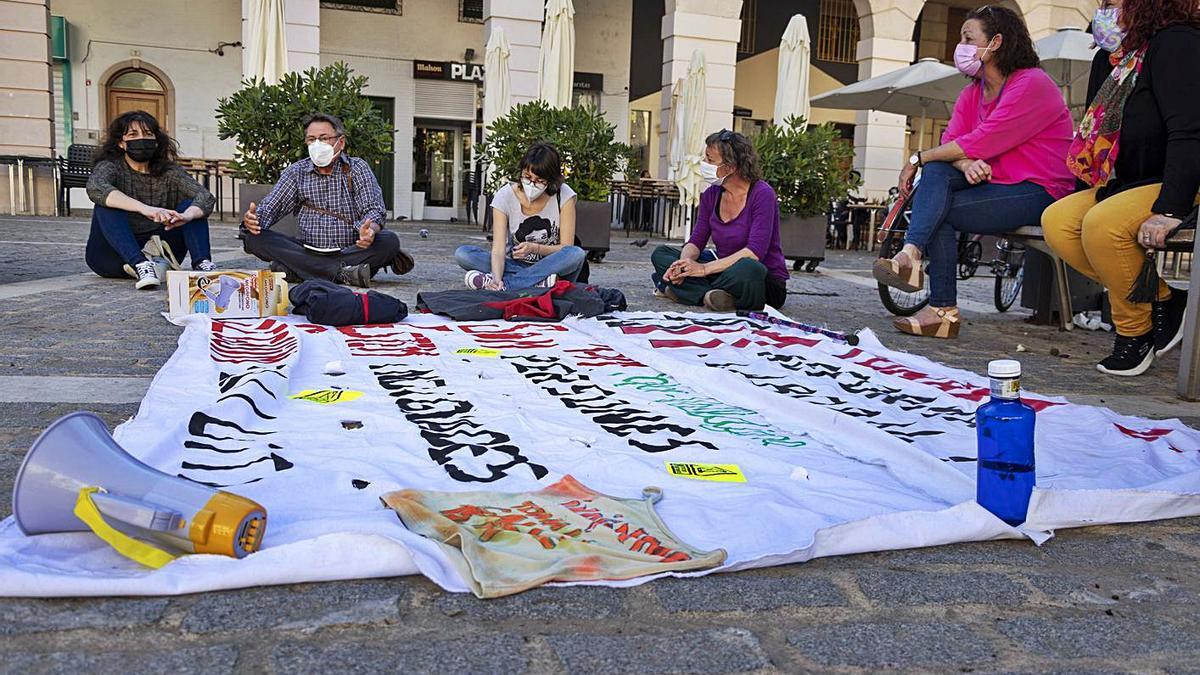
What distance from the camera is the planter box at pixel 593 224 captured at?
10711 millimetres

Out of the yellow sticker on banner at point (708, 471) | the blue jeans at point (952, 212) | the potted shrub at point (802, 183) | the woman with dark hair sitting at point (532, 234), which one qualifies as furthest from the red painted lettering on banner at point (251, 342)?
the potted shrub at point (802, 183)

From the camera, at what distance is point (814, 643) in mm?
1677

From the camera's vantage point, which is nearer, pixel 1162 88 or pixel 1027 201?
pixel 1162 88

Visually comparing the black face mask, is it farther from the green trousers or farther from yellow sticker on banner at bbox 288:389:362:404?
yellow sticker on banner at bbox 288:389:362:404

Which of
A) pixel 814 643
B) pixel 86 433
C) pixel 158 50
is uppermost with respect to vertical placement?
pixel 158 50

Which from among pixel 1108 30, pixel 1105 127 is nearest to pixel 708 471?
pixel 1105 127

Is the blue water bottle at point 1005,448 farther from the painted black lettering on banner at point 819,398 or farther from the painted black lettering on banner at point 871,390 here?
the painted black lettering on banner at point 871,390

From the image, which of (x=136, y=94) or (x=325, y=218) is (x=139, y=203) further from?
(x=136, y=94)

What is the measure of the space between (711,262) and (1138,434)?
12.1ft

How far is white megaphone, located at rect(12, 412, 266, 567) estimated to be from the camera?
1774 mm

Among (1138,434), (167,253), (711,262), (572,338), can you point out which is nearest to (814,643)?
(1138,434)

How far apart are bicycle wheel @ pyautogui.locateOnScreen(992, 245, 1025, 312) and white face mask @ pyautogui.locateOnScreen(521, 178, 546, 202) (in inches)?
134

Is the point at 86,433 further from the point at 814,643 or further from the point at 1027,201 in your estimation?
the point at 1027,201

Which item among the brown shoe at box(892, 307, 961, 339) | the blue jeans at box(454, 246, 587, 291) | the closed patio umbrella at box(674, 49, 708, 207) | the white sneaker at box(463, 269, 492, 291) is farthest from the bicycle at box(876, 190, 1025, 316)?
the closed patio umbrella at box(674, 49, 708, 207)
